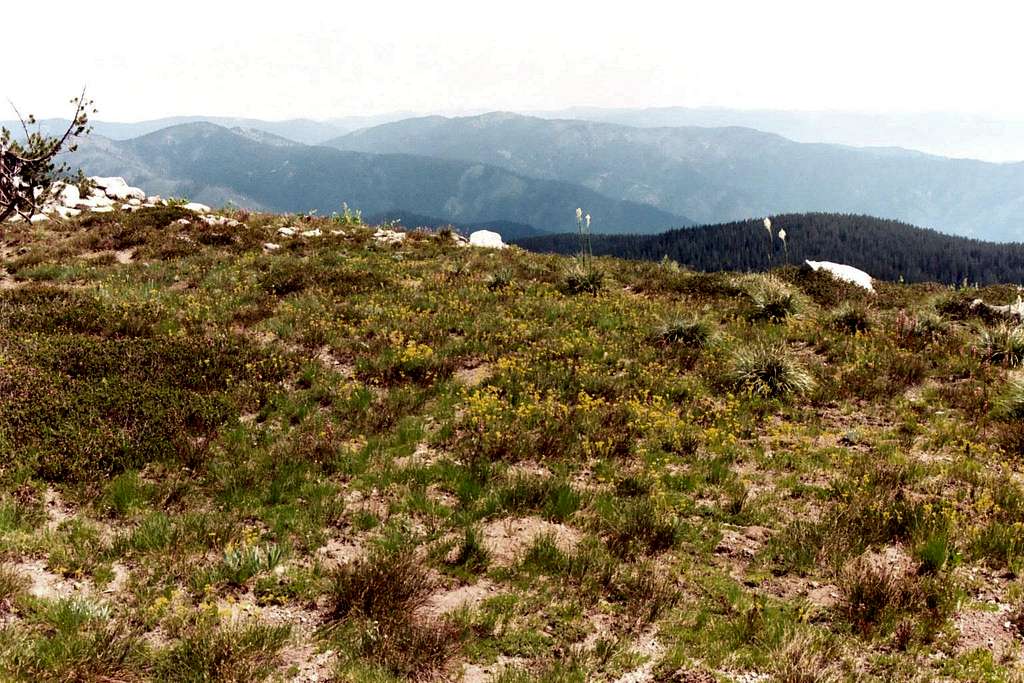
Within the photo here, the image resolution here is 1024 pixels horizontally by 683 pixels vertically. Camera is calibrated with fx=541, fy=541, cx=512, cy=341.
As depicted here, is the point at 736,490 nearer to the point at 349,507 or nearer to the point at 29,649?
the point at 349,507

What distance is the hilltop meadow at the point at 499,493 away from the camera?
4906 mm

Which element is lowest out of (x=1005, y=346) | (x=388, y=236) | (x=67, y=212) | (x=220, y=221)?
(x=1005, y=346)

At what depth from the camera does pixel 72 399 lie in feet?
28.4

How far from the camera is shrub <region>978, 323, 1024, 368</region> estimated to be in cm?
1186

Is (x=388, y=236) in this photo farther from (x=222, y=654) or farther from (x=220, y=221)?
(x=222, y=654)

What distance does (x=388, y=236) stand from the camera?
85.5 feet

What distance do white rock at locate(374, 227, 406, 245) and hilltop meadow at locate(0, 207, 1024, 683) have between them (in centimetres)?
1027

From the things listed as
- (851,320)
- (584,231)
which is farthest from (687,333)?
(584,231)

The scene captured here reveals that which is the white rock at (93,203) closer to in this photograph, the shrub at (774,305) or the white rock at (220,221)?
the white rock at (220,221)

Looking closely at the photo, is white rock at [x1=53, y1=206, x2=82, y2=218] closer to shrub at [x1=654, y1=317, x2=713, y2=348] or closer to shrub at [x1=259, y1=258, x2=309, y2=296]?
shrub at [x1=259, y1=258, x2=309, y2=296]

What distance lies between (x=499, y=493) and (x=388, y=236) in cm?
2072

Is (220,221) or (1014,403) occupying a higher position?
(220,221)

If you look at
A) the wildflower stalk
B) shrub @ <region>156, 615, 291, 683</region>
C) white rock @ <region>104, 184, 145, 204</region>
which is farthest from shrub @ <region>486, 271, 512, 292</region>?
white rock @ <region>104, 184, 145, 204</region>

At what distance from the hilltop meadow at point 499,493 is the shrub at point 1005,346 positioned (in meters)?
0.07
